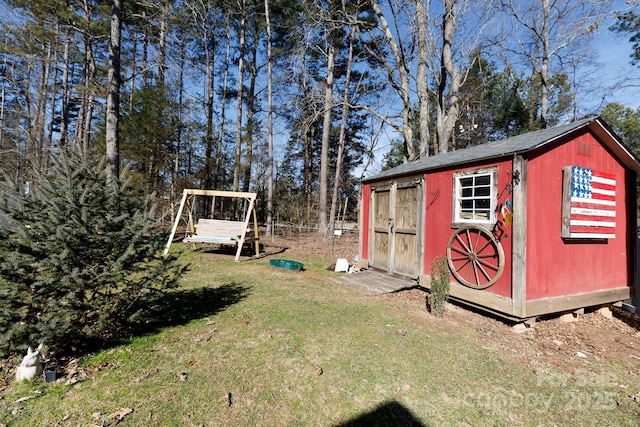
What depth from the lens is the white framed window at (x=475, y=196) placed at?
4.57 metres

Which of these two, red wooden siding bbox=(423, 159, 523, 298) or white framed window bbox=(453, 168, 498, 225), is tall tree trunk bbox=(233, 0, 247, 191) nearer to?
red wooden siding bbox=(423, 159, 523, 298)

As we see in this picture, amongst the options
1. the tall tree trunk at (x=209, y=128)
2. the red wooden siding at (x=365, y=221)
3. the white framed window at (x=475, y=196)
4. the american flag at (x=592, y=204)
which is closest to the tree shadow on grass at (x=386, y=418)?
the white framed window at (x=475, y=196)

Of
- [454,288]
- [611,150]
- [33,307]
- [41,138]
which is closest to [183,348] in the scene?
[33,307]

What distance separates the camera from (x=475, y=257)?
4730mm

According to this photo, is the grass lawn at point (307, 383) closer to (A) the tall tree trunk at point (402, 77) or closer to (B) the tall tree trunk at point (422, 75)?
(B) the tall tree trunk at point (422, 75)

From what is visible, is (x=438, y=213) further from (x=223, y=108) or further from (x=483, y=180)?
(x=223, y=108)

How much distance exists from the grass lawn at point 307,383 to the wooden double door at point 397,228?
7.03 feet

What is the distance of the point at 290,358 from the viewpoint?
3.04m

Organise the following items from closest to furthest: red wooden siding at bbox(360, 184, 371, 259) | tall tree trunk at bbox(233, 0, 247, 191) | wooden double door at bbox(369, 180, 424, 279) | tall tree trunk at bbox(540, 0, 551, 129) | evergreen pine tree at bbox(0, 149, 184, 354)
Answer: evergreen pine tree at bbox(0, 149, 184, 354) < wooden double door at bbox(369, 180, 424, 279) < red wooden siding at bbox(360, 184, 371, 259) < tall tree trunk at bbox(540, 0, 551, 129) < tall tree trunk at bbox(233, 0, 247, 191)

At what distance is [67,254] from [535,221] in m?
5.74

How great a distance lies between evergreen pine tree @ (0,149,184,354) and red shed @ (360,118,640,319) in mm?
4720

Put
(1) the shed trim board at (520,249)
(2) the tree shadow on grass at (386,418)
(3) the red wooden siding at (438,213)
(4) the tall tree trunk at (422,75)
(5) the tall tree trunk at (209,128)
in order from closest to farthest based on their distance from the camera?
(2) the tree shadow on grass at (386,418) < (1) the shed trim board at (520,249) < (3) the red wooden siding at (438,213) < (4) the tall tree trunk at (422,75) < (5) the tall tree trunk at (209,128)

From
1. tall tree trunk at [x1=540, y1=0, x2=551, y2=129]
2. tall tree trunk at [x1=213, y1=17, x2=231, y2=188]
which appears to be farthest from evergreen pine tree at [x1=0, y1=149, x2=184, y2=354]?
tall tree trunk at [x1=540, y1=0, x2=551, y2=129]

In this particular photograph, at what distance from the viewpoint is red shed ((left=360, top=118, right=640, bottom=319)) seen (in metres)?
4.20
